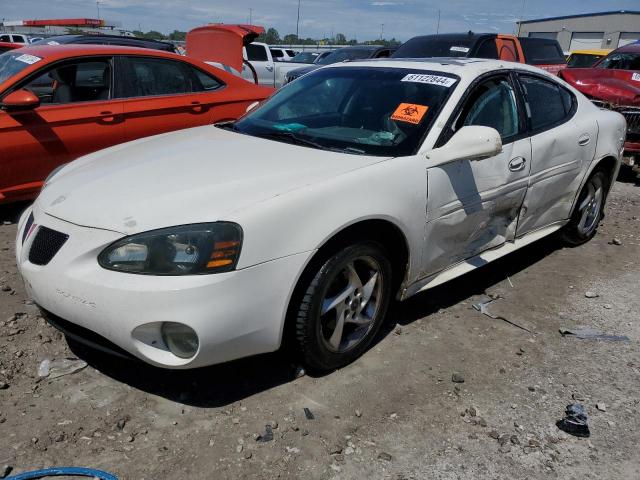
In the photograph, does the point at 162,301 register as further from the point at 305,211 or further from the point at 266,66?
the point at 266,66

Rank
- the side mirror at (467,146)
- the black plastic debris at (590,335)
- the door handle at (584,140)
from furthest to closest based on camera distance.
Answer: the door handle at (584,140)
the black plastic debris at (590,335)
the side mirror at (467,146)

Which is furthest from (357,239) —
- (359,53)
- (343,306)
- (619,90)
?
(359,53)

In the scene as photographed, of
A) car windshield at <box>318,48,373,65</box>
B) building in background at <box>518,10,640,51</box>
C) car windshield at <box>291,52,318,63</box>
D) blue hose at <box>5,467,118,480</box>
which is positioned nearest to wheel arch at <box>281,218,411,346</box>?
blue hose at <box>5,467,118,480</box>

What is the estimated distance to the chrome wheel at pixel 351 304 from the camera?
2.87m

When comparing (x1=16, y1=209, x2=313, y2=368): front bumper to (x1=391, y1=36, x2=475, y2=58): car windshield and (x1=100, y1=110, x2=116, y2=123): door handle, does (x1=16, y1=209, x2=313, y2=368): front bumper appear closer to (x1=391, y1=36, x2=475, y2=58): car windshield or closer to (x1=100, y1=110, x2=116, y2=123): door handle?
(x1=100, y1=110, x2=116, y2=123): door handle

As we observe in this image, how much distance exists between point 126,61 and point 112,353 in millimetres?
3798

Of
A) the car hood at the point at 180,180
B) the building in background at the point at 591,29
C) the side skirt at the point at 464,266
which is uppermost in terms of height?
the car hood at the point at 180,180

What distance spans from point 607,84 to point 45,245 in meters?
8.01

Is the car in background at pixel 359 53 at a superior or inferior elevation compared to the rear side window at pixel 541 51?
inferior

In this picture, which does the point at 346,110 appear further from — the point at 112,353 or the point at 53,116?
the point at 53,116

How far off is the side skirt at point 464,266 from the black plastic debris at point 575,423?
1.00 metres

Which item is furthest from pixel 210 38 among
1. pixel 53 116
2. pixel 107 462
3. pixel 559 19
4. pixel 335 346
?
pixel 559 19

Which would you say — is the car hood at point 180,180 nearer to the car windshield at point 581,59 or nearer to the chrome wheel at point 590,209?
the chrome wheel at point 590,209

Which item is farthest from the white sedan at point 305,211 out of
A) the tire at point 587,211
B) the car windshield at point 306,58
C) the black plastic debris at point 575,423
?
the car windshield at point 306,58
